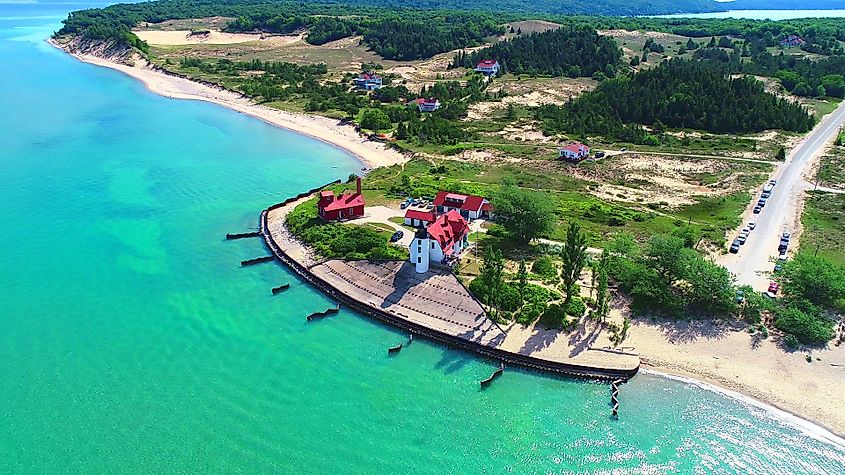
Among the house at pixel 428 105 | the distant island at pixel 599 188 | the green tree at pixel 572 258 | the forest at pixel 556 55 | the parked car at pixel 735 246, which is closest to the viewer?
the distant island at pixel 599 188

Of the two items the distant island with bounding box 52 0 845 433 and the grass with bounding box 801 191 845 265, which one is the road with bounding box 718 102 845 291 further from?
the grass with bounding box 801 191 845 265

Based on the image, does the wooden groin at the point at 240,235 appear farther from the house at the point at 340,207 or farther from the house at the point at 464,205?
the house at the point at 464,205

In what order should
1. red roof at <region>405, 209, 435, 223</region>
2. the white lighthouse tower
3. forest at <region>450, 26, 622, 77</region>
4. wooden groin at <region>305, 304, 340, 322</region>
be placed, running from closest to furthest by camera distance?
1. wooden groin at <region>305, 304, 340, 322</region>
2. the white lighthouse tower
3. red roof at <region>405, 209, 435, 223</region>
4. forest at <region>450, 26, 622, 77</region>

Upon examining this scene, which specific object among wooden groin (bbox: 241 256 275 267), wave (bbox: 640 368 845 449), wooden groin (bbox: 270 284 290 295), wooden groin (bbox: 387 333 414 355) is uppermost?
wooden groin (bbox: 241 256 275 267)

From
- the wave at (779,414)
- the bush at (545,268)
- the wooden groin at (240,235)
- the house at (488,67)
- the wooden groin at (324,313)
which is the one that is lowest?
the wave at (779,414)

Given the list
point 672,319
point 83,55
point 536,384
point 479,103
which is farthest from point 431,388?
point 83,55

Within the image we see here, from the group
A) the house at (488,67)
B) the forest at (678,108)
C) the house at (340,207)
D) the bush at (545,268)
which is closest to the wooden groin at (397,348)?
the bush at (545,268)

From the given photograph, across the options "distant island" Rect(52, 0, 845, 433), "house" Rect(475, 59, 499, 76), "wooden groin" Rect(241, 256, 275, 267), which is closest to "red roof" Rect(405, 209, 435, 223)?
"distant island" Rect(52, 0, 845, 433)
